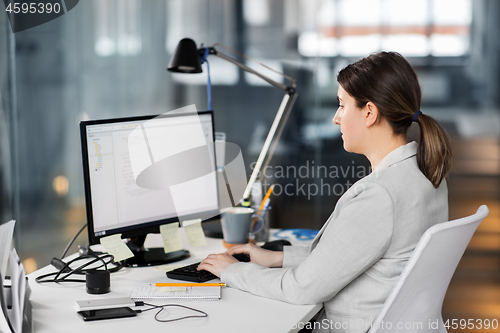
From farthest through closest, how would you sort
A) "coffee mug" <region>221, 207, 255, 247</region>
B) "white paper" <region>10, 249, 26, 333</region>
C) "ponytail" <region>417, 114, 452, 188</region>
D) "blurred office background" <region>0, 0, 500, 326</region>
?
"blurred office background" <region>0, 0, 500, 326</region>, "coffee mug" <region>221, 207, 255, 247</region>, "ponytail" <region>417, 114, 452, 188</region>, "white paper" <region>10, 249, 26, 333</region>

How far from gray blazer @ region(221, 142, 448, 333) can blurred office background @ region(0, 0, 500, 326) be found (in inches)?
68.9

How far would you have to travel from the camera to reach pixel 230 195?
5.81 feet

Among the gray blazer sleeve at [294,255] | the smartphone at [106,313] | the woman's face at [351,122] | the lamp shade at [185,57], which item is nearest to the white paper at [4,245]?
the smartphone at [106,313]

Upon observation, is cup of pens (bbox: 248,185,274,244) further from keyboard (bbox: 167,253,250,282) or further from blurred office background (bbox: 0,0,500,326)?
blurred office background (bbox: 0,0,500,326)

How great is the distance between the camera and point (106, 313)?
3.27 ft

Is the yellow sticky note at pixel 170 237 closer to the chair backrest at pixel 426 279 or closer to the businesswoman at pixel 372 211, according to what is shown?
the businesswoman at pixel 372 211

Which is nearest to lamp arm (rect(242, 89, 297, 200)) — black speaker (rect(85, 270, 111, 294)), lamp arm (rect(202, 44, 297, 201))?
lamp arm (rect(202, 44, 297, 201))

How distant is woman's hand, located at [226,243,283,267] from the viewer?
52.3 inches

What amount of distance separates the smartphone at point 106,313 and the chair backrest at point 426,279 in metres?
0.49

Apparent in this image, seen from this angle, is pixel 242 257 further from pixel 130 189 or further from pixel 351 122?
pixel 351 122

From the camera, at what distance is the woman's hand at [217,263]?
1224mm

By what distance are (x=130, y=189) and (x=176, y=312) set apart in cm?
44

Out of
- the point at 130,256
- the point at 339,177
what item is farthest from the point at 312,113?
the point at 130,256

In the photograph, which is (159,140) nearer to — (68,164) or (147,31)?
(68,164)
